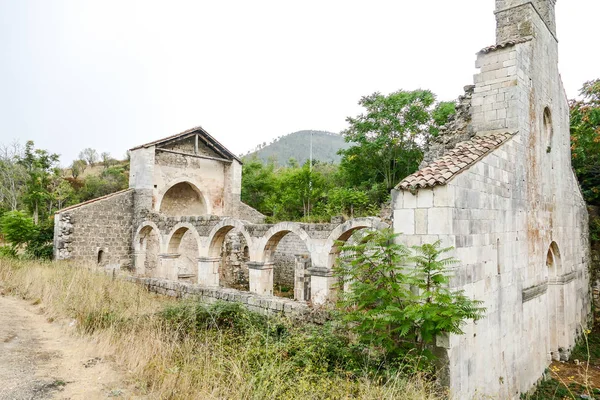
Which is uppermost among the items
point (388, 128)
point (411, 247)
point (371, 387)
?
point (388, 128)

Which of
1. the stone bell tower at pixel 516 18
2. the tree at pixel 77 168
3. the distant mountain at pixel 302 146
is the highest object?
the distant mountain at pixel 302 146

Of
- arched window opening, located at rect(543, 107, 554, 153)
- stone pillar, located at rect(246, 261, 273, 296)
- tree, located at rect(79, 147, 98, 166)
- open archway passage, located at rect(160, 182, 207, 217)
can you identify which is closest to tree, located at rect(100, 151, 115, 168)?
tree, located at rect(79, 147, 98, 166)

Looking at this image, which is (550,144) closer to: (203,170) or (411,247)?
(411,247)

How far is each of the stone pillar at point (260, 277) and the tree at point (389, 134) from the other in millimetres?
11548

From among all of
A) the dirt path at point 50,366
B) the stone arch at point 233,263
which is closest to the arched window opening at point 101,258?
the stone arch at point 233,263

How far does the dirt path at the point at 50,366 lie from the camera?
3.96 meters

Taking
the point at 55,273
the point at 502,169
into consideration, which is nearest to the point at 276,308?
the point at 502,169

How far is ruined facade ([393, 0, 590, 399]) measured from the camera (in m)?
5.17

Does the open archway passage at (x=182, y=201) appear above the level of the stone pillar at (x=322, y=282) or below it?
above

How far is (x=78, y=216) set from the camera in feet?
45.8

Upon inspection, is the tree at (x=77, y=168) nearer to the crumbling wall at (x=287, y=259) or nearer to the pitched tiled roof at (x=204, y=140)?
the pitched tiled roof at (x=204, y=140)

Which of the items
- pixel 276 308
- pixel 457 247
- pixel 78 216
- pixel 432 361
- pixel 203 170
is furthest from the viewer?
pixel 203 170

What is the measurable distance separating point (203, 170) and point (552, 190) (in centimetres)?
1347

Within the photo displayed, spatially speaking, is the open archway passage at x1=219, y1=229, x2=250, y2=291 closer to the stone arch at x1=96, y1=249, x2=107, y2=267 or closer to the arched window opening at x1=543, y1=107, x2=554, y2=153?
the stone arch at x1=96, y1=249, x2=107, y2=267
